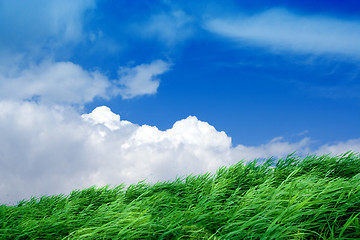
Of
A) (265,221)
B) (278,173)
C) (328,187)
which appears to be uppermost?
(278,173)

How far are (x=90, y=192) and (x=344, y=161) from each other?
17.0 ft

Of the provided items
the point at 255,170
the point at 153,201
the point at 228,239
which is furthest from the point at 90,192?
the point at 228,239

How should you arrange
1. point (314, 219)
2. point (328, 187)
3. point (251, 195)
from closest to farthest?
1. point (314, 219)
2. point (328, 187)
3. point (251, 195)

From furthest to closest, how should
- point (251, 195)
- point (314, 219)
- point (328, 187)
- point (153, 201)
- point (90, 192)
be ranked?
point (90, 192) → point (153, 201) → point (251, 195) → point (328, 187) → point (314, 219)

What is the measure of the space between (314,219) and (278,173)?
3148 millimetres

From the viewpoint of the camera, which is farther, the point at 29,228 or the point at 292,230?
the point at 29,228

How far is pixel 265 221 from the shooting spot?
10.5 ft

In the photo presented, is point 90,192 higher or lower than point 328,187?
higher

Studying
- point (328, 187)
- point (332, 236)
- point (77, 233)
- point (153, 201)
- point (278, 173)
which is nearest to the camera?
point (332, 236)

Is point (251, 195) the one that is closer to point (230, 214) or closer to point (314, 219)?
point (230, 214)

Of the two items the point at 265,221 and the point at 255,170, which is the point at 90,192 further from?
the point at 265,221

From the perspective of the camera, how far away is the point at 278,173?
20.3 feet

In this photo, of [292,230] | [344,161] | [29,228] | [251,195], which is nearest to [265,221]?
[292,230]

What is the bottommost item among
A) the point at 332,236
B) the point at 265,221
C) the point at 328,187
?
the point at 332,236
